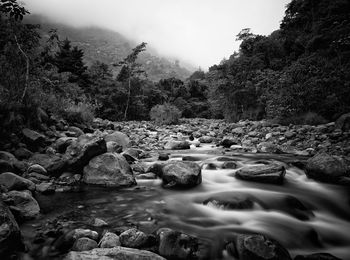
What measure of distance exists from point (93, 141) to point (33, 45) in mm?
5169

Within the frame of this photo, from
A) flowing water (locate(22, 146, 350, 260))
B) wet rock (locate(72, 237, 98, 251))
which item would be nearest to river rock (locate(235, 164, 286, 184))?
flowing water (locate(22, 146, 350, 260))

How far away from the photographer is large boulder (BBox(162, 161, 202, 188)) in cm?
559

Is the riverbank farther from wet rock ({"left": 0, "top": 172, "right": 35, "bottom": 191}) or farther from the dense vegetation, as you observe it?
the dense vegetation

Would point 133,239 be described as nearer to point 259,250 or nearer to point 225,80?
point 259,250

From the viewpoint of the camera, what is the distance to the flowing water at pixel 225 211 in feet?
11.9

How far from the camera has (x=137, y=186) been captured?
559 cm

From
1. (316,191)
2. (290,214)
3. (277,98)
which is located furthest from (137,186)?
(277,98)

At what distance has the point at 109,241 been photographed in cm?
297

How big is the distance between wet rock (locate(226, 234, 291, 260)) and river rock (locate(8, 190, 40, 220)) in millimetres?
2994

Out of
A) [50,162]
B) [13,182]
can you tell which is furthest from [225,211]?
[50,162]

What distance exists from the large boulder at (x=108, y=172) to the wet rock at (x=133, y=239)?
8.16 ft

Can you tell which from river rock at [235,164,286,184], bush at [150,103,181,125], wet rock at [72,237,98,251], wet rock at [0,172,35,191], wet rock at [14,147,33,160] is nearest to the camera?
wet rock at [72,237,98,251]

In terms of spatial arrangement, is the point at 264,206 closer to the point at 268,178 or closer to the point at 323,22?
the point at 268,178

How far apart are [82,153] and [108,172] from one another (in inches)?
31.0
